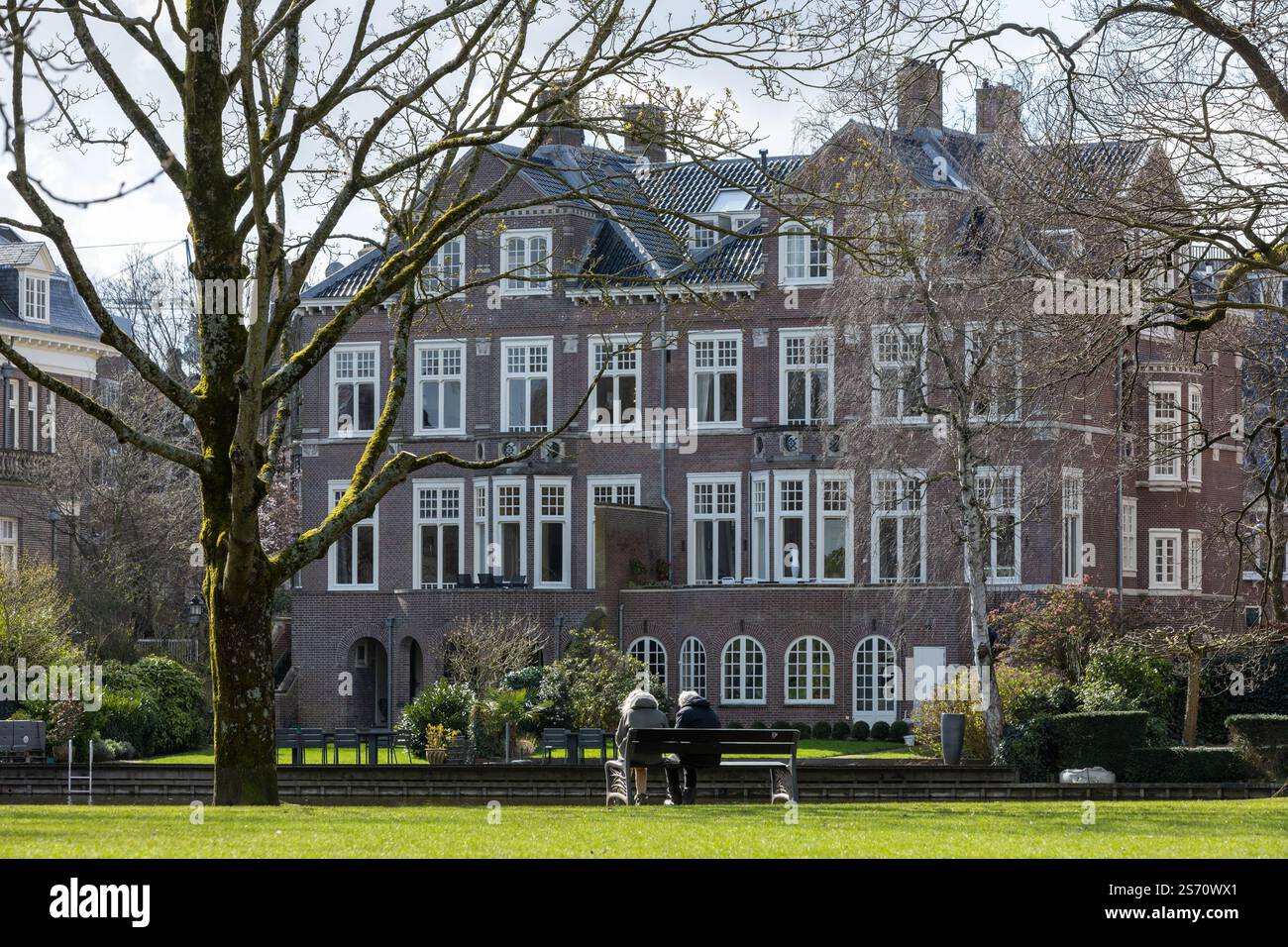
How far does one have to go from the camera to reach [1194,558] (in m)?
49.2

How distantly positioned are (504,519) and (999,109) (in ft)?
92.4

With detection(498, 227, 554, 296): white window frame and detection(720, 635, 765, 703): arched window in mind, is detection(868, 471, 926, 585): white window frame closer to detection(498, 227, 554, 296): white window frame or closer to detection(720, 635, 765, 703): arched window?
detection(720, 635, 765, 703): arched window

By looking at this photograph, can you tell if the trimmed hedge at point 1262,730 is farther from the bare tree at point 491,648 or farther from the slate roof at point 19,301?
the slate roof at point 19,301

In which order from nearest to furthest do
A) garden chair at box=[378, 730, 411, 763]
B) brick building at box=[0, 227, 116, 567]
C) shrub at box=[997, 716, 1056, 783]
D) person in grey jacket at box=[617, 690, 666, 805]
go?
person in grey jacket at box=[617, 690, 666, 805] < shrub at box=[997, 716, 1056, 783] < garden chair at box=[378, 730, 411, 763] < brick building at box=[0, 227, 116, 567]

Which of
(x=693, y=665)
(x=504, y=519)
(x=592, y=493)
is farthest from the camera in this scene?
(x=504, y=519)

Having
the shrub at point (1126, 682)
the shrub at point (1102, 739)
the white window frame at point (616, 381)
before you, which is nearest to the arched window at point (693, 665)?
the white window frame at point (616, 381)

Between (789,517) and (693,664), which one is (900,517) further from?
(693,664)

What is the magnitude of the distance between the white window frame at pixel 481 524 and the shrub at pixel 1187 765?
2201 cm

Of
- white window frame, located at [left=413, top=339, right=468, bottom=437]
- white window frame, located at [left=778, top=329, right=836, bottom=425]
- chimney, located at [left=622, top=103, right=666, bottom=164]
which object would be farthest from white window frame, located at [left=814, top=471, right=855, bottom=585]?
chimney, located at [left=622, top=103, right=666, bottom=164]

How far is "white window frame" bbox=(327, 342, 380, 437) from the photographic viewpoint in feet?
167

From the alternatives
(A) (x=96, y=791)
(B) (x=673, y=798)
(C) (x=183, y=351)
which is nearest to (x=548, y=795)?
(B) (x=673, y=798)

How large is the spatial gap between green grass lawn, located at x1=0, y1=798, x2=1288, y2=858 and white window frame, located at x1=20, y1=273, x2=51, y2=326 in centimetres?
4226

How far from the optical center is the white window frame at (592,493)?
159 feet

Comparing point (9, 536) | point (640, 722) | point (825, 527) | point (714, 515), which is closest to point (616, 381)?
point (714, 515)
